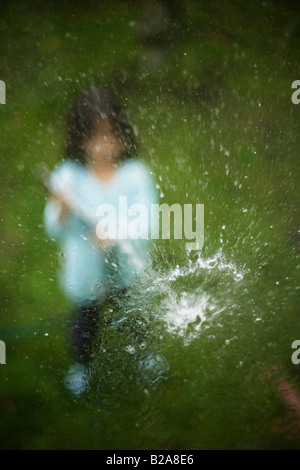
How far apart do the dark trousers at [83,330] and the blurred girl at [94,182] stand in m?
0.51

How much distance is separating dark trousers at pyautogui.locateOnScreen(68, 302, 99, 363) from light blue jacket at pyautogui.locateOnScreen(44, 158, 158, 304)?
16 cm

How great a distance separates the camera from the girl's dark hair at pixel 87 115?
3648mm

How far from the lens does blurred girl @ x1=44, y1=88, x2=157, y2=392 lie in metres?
3.55

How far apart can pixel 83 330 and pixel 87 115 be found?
2.06m

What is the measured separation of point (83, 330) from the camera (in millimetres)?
2941

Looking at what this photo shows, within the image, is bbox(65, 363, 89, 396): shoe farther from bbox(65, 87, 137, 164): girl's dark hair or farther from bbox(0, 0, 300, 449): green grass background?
bbox(65, 87, 137, 164): girl's dark hair

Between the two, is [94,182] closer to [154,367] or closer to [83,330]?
[83,330]

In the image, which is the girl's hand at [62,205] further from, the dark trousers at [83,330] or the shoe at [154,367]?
the shoe at [154,367]

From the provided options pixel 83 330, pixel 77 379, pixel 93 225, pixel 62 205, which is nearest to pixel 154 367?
pixel 77 379

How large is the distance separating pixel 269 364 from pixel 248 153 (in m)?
2.10

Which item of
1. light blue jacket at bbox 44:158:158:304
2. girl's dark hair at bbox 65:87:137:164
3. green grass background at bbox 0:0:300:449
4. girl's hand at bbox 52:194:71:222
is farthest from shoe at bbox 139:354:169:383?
girl's dark hair at bbox 65:87:137:164

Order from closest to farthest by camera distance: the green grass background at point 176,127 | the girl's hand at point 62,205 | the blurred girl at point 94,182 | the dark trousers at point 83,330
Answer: the dark trousers at point 83,330, the green grass background at point 176,127, the blurred girl at point 94,182, the girl's hand at point 62,205

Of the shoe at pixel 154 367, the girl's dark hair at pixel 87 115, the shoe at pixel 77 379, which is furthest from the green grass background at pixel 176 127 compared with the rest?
the shoe at pixel 154 367
